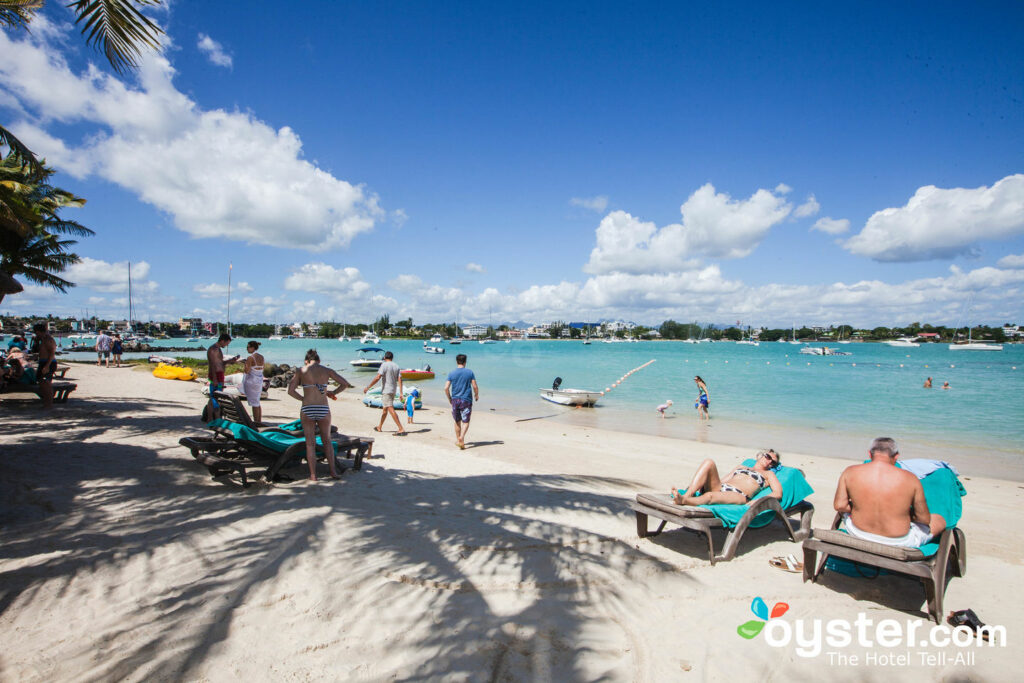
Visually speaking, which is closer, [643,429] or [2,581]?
[2,581]

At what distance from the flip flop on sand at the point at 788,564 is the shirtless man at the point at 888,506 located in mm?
639

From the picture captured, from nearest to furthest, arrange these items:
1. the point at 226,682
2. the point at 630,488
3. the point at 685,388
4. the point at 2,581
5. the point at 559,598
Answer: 1. the point at 226,682
2. the point at 2,581
3. the point at 559,598
4. the point at 630,488
5. the point at 685,388

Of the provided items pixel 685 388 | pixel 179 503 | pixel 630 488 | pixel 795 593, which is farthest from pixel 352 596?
pixel 685 388

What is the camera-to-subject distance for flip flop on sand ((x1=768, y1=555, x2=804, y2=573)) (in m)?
4.60

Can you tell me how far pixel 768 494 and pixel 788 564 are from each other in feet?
2.68

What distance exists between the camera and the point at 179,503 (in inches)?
203

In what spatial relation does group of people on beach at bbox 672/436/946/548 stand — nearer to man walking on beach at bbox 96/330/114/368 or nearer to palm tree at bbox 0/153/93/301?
palm tree at bbox 0/153/93/301

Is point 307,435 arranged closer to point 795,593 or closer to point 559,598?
point 559,598

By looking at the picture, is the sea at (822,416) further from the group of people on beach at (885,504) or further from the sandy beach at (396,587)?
the group of people on beach at (885,504)

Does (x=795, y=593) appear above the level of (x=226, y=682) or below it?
below

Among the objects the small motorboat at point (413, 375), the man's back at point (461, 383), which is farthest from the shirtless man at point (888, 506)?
the small motorboat at point (413, 375)

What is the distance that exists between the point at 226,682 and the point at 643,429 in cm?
1461

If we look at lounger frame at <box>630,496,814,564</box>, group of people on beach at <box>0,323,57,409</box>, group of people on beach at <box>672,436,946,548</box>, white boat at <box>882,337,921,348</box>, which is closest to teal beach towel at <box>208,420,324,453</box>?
lounger frame at <box>630,496,814,564</box>

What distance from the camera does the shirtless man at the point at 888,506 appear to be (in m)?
4.05
